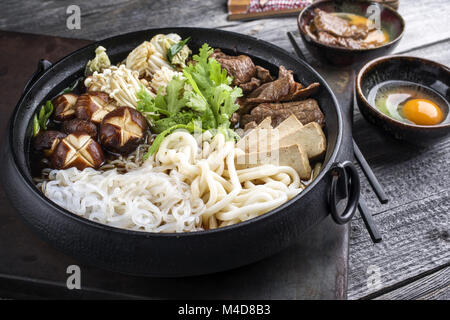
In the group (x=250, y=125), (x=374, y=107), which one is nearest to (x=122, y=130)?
(x=250, y=125)

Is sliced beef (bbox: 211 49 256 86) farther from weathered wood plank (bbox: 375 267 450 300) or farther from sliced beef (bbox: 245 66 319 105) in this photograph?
weathered wood plank (bbox: 375 267 450 300)

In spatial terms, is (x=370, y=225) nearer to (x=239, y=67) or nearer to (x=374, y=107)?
(x=374, y=107)

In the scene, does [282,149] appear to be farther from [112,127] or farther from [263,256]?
[112,127]

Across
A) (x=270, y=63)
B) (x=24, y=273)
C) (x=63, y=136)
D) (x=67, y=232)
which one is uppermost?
(x=270, y=63)

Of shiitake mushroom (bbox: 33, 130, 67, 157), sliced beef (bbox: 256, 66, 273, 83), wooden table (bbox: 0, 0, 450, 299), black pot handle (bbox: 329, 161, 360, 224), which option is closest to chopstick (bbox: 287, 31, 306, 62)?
wooden table (bbox: 0, 0, 450, 299)

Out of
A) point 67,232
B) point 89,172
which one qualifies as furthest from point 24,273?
point 89,172

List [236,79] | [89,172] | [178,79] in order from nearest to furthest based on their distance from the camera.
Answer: [89,172] < [178,79] < [236,79]

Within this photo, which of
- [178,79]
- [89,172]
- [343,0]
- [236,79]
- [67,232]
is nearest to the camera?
[67,232]
